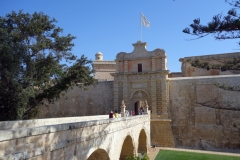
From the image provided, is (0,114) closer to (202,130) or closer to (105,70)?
(202,130)

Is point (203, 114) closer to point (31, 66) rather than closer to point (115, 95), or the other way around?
point (115, 95)

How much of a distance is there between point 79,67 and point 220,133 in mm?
13004

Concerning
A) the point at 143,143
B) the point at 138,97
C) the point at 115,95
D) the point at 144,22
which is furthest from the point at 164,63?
the point at 143,143

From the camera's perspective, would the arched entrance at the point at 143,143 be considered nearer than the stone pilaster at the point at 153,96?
Yes

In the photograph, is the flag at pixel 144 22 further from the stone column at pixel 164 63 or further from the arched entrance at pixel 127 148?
the arched entrance at pixel 127 148

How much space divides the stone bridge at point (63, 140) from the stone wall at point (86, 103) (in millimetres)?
11680

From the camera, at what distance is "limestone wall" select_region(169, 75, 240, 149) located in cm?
1692

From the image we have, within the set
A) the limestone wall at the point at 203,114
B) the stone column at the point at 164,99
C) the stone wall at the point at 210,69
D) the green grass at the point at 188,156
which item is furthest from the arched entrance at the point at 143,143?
the stone wall at the point at 210,69

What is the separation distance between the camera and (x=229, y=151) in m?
16.0

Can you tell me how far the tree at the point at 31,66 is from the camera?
11273 millimetres

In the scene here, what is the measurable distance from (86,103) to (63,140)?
17.6m

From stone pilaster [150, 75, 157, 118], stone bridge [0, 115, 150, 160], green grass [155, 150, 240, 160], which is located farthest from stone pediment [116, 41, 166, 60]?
stone bridge [0, 115, 150, 160]

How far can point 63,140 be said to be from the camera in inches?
173

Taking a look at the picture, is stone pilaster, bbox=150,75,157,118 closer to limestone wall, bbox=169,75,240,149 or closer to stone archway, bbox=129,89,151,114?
stone archway, bbox=129,89,151,114
